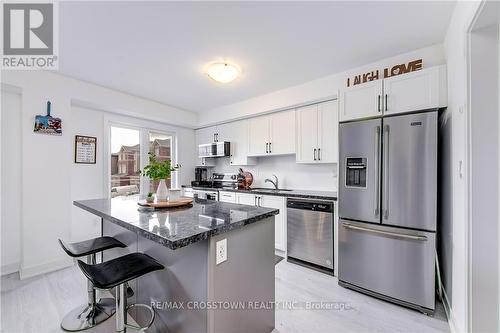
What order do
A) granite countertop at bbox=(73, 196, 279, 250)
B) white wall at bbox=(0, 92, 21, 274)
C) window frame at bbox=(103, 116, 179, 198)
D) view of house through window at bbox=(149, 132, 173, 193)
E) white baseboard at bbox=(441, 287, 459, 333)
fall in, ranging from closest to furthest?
granite countertop at bbox=(73, 196, 279, 250) → white baseboard at bbox=(441, 287, 459, 333) → white wall at bbox=(0, 92, 21, 274) → window frame at bbox=(103, 116, 179, 198) → view of house through window at bbox=(149, 132, 173, 193)

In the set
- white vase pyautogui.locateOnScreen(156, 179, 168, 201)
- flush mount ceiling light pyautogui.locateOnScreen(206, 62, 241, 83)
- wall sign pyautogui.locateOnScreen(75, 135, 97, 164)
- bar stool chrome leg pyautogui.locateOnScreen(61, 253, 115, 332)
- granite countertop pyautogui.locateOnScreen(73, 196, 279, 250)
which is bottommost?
bar stool chrome leg pyautogui.locateOnScreen(61, 253, 115, 332)

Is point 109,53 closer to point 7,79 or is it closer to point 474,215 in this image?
point 7,79

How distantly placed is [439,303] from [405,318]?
1.57 feet

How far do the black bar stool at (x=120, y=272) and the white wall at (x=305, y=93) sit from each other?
284 cm

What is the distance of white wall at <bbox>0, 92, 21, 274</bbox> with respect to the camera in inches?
109

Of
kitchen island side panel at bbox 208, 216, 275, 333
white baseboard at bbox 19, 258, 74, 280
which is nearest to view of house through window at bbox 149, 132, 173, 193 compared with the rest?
white baseboard at bbox 19, 258, 74, 280

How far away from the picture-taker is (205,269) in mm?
1229

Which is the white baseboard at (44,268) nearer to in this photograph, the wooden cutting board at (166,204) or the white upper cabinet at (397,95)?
the wooden cutting board at (166,204)

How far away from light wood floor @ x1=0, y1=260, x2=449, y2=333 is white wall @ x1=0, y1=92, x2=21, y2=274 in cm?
30

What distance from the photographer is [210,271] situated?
1213mm

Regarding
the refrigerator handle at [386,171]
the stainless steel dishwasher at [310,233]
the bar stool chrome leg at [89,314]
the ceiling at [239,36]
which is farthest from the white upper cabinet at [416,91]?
the bar stool chrome leg at [89,314]

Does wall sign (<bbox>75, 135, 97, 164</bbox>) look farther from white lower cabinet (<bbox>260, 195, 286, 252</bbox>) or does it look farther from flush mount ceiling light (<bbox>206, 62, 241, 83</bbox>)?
white lower cabinet (<bbox>260, 195, 286, 252</bbox>)

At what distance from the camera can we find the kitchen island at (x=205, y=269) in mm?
1218

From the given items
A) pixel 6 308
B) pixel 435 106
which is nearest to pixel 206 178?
pixel 6 308
